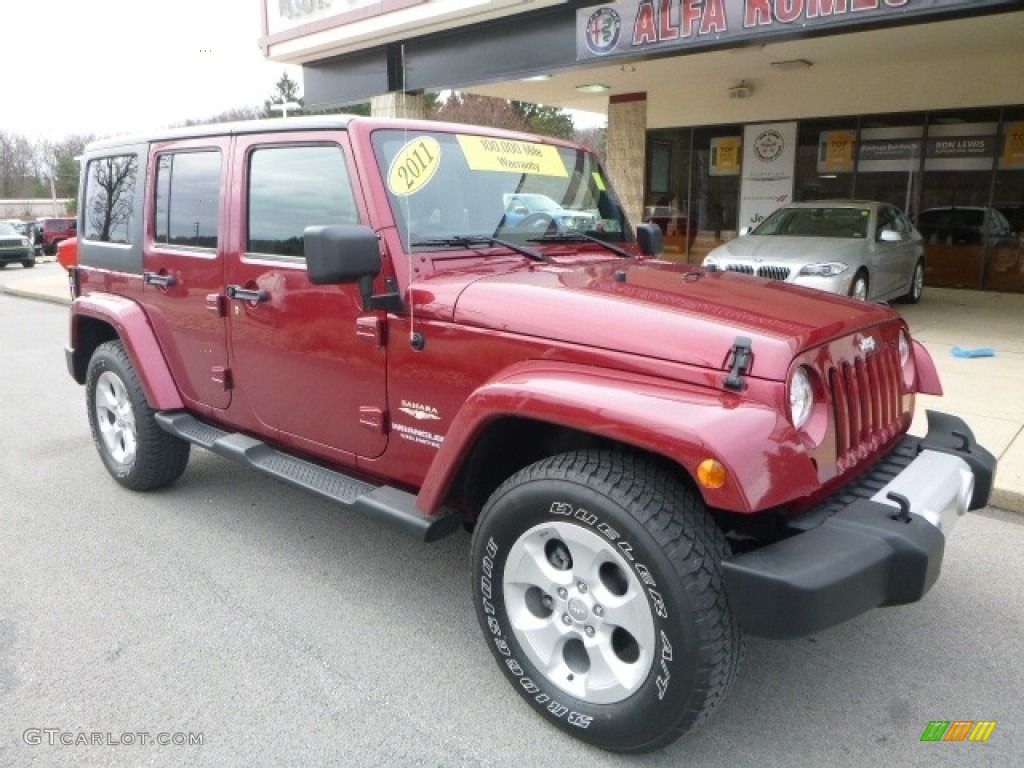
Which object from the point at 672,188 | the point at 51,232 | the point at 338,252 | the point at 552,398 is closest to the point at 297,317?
the point at 338,252

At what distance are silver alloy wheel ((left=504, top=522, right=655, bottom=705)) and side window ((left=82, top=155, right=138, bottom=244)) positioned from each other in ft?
10.4

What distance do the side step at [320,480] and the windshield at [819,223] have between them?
28.1ft

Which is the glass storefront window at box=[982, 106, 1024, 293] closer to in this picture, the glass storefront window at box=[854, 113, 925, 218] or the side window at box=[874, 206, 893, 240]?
the glass storefront window at box=[854, 113, 925, 218]

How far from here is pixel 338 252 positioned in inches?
103

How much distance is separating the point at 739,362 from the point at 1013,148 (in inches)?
517

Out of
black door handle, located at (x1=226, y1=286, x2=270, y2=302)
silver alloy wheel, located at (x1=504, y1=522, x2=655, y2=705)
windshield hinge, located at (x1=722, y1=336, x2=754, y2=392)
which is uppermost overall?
black door handle, located at (x1=226, y1=286, x2=270, y2=302)

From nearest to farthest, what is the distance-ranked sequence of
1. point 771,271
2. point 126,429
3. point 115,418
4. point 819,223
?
A: 1. point 126,429
2. point 115,418
3. point 771,271
4. point 819,223

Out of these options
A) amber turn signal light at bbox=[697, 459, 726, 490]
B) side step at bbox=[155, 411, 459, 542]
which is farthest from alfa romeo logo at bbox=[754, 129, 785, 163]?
amber turn signal light at bbox=[697, 459, 726, 490]

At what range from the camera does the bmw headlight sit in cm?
923

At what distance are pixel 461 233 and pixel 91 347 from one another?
304 centimetres

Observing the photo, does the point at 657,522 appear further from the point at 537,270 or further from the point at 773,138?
the point at 773,138

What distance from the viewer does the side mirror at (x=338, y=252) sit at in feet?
8.55

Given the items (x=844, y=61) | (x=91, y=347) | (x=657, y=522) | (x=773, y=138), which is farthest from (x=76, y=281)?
(x=773, y=138)

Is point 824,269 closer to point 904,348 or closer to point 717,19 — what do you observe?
point 717,19
